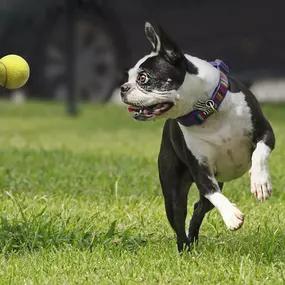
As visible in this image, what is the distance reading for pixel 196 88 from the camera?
4.36 m

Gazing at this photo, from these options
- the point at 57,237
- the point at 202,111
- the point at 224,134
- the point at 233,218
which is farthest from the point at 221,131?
the point at 57,237

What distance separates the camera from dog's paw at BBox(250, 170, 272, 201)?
4.18 metres

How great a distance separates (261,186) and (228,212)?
7.4 inches

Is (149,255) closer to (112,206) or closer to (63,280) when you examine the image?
(63,280)

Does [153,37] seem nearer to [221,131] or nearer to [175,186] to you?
[221,131]

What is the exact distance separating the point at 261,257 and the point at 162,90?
2.93 ft

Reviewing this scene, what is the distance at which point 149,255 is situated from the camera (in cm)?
436

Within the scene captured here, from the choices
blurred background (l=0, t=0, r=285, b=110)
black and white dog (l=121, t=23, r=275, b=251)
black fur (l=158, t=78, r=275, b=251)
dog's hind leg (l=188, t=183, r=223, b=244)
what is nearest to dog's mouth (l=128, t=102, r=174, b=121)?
black and white dog (l=121, t=23, r=275, b=251)

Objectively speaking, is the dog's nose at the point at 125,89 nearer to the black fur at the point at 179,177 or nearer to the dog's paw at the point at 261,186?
the black fur at the point at 179,177

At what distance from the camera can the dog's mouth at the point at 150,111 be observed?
430cm

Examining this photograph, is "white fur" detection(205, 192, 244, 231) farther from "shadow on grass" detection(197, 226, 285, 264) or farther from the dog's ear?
the dog's ear

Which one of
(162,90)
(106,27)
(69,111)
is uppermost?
(162,90)

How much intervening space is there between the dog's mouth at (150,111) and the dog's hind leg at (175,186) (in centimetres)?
39

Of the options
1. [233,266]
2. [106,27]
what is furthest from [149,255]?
[106,27]
